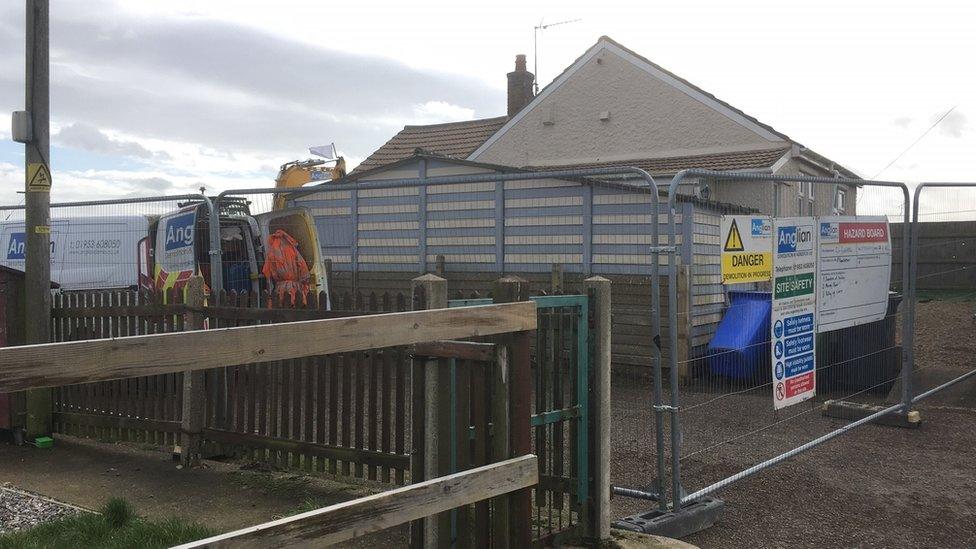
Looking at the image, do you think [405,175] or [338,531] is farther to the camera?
[405,175]

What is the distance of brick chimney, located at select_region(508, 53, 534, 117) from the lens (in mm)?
23953

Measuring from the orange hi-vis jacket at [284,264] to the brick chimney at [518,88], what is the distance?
14042mm

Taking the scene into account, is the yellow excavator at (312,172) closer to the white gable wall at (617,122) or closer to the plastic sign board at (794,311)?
the white gable wall at (617,122)

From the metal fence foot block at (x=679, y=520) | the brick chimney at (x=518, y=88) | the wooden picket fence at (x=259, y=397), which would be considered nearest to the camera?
the metal fence foot block at (x=679, y=520)

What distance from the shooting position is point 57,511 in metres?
5.13

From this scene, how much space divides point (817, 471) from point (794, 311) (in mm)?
1458

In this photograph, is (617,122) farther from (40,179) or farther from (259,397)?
(259,397)

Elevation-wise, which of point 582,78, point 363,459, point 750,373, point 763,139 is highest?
point 582,78

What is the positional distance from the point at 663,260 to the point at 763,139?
8940mm

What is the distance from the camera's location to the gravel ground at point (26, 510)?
Answer: 4.89 m

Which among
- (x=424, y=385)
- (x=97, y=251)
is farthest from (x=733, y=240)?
(x=97, y=251)

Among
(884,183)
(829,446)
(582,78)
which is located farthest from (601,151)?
(829,446)

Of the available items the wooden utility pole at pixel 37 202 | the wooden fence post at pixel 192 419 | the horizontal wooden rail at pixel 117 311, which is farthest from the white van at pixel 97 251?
the wooden fence post at pixel 192 419

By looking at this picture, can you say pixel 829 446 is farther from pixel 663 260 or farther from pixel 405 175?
pixel 405 175
